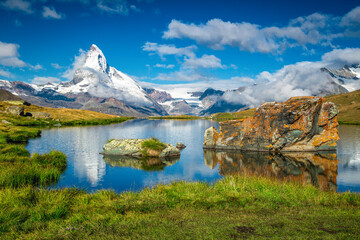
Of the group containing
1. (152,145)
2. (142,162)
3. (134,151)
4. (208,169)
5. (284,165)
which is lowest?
(142,162)

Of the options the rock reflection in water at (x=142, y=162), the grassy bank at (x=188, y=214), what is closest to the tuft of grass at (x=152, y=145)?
the rock reflection in water at (x=142, y=162)

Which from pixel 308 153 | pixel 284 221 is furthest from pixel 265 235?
Answer: pixel 308 153

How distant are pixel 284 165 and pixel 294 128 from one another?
11136 millimetres

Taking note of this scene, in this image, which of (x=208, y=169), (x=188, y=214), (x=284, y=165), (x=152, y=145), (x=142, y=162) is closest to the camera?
(x=188, y=214)

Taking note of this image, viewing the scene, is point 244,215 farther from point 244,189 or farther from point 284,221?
point 244,189

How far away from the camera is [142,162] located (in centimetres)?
3572

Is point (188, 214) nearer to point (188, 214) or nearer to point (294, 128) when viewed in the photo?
point (188, 214)

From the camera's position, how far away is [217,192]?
15.4m

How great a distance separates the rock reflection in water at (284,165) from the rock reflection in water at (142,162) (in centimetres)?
613

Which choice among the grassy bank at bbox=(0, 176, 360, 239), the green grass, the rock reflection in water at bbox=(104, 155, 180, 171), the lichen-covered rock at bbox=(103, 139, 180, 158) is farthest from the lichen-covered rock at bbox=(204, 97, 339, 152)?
the grassy bank at bbox=(0, 176, 360, 239)

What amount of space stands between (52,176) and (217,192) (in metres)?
19.0

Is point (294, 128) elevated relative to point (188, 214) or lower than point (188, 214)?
elevated

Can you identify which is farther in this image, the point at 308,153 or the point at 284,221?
the point at 308,153

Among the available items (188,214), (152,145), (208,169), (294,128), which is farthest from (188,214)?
(294,128)
